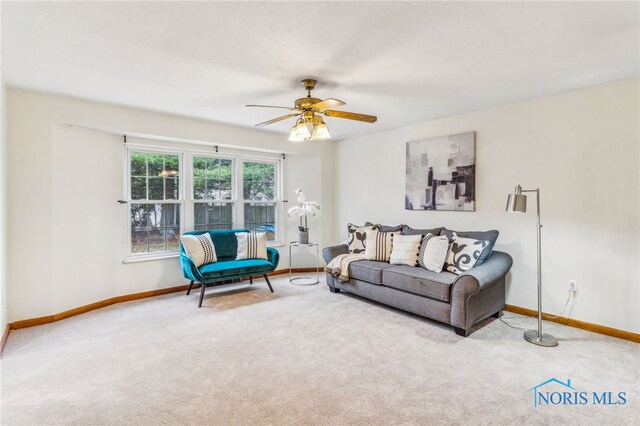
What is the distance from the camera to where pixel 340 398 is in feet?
6.77

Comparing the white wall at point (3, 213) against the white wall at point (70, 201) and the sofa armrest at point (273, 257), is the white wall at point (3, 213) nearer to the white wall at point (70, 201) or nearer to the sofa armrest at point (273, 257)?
the white wall at point (70, 201)

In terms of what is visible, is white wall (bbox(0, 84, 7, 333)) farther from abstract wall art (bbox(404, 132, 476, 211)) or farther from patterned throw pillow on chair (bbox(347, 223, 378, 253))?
abstract wall art (bbox(404, 132, 476, 211))

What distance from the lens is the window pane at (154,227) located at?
14.0 feet

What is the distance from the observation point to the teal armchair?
385 cm

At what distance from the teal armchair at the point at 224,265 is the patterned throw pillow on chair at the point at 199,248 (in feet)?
0.25

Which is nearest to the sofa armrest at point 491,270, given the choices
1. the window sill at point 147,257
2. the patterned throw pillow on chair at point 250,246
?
the patterned throw pillow on chair at point 250,246

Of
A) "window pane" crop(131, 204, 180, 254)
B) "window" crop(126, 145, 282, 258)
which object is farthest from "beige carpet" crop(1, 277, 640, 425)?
"window" crop(126, 145, 282, 258)

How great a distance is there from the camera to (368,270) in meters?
3.86

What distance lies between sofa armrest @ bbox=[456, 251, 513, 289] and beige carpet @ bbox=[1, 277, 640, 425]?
1.71 feet

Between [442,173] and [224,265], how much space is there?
122 inches

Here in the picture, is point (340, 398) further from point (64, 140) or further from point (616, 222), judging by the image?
point (64, 140)

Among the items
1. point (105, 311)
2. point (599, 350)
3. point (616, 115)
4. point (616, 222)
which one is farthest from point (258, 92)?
point (599, 350)

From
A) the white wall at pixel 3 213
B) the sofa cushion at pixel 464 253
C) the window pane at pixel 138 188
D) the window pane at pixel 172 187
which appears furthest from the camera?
the window pane at pixel 172 187

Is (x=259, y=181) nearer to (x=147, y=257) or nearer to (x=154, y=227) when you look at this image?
(x=154, y=227)
